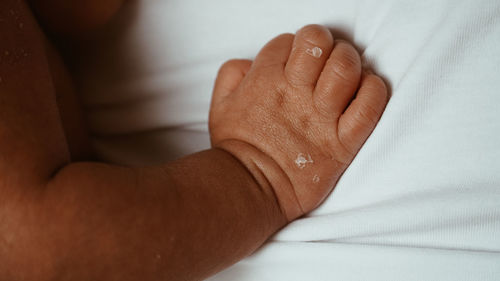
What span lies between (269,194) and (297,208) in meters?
0.05

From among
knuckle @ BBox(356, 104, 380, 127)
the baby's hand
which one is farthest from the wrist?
knuckle @ BBox(356, 104, 380, 127)

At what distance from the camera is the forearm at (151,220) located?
20.2 inches

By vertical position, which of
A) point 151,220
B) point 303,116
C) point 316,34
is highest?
point 316,34

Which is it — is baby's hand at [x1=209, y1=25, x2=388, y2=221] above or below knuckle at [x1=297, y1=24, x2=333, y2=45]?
below

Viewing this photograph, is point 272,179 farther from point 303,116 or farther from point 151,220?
point 151,220

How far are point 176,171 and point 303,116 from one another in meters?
0.21

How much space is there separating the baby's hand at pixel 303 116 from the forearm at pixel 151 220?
48 millimetres

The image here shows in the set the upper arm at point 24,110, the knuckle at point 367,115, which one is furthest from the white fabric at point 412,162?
the upper arm at point 24,110

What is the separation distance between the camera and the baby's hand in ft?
2.12

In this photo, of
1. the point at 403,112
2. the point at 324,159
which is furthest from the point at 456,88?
the point at 324,159

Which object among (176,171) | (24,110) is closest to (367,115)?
(176,171)

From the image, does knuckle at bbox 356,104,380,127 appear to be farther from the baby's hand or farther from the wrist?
the wrist

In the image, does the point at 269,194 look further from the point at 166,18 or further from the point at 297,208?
the point at 166,18

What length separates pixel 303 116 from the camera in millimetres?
680
